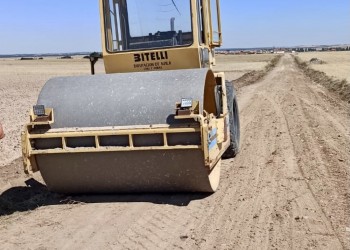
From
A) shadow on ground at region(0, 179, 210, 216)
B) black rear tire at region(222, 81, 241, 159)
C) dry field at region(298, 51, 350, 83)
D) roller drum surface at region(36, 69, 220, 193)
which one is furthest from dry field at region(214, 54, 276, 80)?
roller drum surface at region(36, 69, 220, 193)

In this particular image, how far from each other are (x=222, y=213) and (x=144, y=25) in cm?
314

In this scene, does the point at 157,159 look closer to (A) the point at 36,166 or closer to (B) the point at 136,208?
(B) the point at 136,208

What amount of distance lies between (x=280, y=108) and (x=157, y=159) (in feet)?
31.5

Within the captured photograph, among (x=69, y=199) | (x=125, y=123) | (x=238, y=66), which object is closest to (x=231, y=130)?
Result: (x=125, y=123)

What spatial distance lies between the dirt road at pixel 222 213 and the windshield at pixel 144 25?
2.17 m

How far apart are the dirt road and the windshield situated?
7.12 feet

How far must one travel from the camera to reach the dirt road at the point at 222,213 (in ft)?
14.9

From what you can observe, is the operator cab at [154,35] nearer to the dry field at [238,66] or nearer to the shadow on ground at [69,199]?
the shadow on ground at [69,199]

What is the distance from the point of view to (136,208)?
5.50m

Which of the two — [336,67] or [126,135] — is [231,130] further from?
[336,67]

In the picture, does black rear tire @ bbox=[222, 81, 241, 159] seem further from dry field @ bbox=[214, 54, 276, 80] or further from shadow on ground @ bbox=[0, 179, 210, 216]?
dry field @ bbox=[214, 54, 276, 80]

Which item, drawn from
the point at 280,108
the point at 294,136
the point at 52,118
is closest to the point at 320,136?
the point at 294,136

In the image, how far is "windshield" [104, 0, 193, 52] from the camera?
672 centimetres

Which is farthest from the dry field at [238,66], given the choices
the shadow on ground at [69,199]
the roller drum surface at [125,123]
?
the roller drum surface at [125,123]
